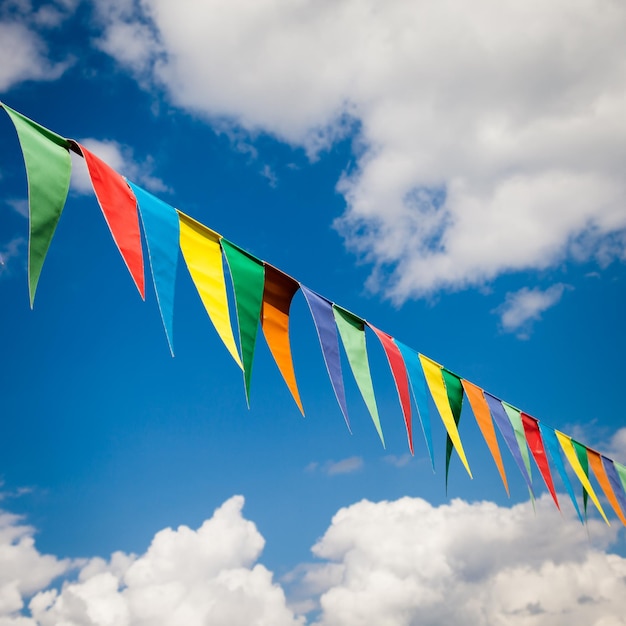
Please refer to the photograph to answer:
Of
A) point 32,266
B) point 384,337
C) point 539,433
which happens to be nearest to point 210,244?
point 32,266

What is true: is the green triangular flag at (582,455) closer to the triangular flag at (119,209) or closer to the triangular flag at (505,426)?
the triangular flag at (505,426)

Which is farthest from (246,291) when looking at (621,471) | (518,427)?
(621,471)

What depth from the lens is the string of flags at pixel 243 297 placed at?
7.47 ft

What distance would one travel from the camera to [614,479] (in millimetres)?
6082

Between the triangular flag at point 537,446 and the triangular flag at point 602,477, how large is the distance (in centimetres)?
110

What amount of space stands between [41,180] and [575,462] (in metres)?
5.27

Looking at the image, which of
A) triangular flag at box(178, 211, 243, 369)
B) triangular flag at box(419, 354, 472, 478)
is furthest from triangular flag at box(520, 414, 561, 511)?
triangular flag at box(178, 211, 243, 369)

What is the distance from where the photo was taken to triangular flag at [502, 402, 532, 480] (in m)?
4.74

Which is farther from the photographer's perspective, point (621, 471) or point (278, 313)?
point (621, 471)

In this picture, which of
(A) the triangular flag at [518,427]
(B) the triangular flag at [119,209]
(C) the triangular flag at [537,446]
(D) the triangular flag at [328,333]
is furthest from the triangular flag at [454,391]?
(B) the triangular flag at [119,209]

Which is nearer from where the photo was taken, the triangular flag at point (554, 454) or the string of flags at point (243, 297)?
the string of flags at point (243, 297)

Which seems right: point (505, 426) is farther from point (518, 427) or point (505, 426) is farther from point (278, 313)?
point (278, 313)

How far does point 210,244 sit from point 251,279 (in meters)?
0.29

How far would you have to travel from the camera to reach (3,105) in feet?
7.43
